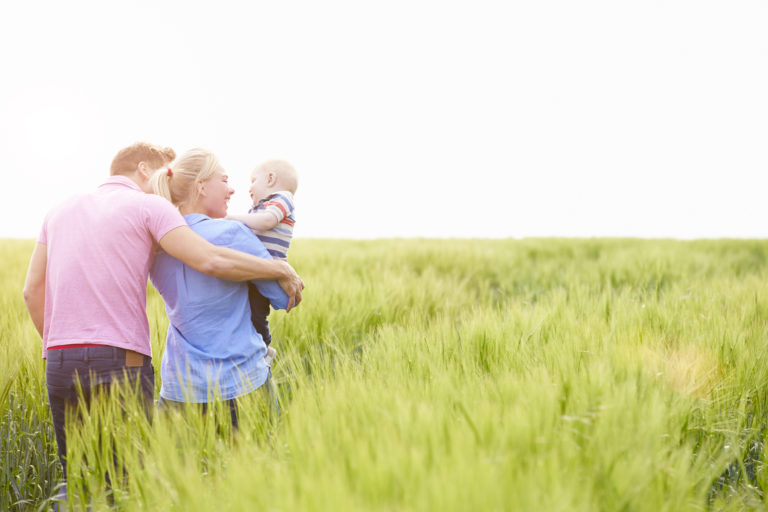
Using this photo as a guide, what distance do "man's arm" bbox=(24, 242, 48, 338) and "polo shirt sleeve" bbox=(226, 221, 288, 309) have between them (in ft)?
2.97

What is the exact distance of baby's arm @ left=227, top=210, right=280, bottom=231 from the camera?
224 cm

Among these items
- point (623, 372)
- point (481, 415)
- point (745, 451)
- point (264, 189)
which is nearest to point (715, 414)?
point (745, 451)

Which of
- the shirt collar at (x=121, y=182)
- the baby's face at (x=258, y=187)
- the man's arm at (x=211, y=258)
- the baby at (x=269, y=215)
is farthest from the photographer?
the baby's face at (x=258, y=187)

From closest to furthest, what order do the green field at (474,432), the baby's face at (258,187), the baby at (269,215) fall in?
1. the green field at (474,432)
2. the baby at (269,215)
3. the baby's face at (258,187)

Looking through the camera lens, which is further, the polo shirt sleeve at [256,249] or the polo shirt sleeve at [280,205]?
the polo shirt sleeve at [280,205]

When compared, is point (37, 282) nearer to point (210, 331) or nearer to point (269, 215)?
point (210, 331)

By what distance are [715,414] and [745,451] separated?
26cm

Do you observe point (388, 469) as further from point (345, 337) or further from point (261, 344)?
point (345, 337)

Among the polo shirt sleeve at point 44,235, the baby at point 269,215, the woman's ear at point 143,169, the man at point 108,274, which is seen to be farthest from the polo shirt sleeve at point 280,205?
the polo shirt sleeve at point 44,235

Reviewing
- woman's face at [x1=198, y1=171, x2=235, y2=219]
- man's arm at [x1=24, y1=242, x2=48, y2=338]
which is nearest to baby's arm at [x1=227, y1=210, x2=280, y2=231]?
woman's face at [x1=198, y1=171, x2=235, y2=219]

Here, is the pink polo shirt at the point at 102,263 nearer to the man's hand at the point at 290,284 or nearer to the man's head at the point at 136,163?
the man's head at the point at 136,163

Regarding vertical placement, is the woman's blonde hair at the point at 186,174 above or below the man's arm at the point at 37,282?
above

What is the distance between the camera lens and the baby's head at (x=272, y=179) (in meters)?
2.47

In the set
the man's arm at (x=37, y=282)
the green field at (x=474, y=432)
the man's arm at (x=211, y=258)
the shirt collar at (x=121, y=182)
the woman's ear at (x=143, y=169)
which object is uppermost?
the woman's ear at (x=143, y=169)
